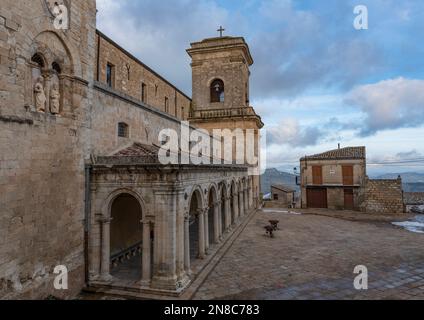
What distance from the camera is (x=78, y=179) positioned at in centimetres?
977

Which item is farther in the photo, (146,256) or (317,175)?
(317,175)

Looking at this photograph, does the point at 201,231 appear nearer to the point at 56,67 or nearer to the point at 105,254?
the point at 105,254

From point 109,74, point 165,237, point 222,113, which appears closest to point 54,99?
point 165,237

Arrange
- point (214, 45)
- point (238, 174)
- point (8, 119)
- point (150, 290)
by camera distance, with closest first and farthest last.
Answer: point (8, 119), point (150, 290), point (238, 174), point (214, 45)

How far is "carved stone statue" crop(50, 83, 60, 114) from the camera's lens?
28.7 ft

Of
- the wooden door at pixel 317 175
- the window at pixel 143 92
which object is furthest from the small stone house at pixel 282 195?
the window at pixel 143 92

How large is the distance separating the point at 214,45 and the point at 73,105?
23032 mm

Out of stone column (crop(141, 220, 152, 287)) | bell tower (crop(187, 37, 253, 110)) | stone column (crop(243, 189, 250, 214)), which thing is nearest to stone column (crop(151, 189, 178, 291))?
stone column (crop(141, 220, 152, 287))

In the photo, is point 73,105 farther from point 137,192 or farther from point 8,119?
point 137,192

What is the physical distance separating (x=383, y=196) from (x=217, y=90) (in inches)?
772

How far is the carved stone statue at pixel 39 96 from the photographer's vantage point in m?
8.15

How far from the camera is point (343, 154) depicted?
28.8m
